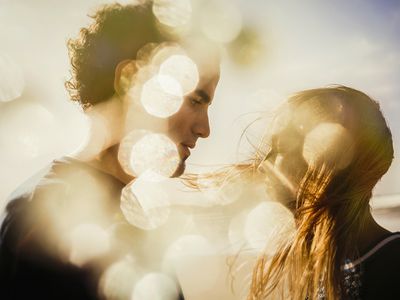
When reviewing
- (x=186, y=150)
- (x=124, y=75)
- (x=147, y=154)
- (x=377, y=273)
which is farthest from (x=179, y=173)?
(x=377, y=273)

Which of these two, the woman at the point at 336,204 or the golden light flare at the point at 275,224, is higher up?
the woman at the point at 336,204

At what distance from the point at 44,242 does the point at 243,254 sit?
8.22m

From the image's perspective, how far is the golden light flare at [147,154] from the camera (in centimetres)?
250

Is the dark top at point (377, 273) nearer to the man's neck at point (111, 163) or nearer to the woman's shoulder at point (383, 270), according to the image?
the woman's shoulder at point (383, 270)

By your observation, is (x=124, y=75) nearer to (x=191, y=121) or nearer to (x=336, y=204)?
(x=191, y=121)

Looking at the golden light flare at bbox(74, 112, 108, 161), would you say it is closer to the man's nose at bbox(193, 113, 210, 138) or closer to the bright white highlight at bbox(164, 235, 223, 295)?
the man's nose at bbox(193, 113, 210, 138)

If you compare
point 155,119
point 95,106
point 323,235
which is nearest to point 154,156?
point 155,119

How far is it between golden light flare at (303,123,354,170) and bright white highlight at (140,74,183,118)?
115cm

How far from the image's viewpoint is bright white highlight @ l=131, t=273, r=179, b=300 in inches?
74.0

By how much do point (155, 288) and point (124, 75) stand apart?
1.49 metres

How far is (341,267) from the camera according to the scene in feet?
8.02

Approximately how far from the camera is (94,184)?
2.01m

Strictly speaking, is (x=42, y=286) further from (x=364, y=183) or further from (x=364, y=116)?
(x=364, y=116)

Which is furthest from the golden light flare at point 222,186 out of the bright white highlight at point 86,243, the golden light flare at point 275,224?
the bright white highlight at point 86,243
